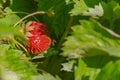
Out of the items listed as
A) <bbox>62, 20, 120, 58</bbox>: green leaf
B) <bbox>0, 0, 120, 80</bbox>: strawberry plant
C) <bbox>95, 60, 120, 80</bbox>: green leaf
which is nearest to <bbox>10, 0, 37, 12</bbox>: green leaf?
<bbox>0, 0, 120, 80</bbox>: strawberry plant

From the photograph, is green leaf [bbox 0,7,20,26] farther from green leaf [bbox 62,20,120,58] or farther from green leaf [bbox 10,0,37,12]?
green leaf [bbox 62,20,120,58]

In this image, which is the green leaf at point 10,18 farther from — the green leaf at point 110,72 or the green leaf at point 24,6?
the green leaf at point 110,72

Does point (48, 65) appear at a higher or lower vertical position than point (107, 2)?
lower

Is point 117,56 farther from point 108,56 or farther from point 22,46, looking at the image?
point 22,46

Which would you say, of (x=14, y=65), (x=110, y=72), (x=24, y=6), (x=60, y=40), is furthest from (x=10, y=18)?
(x=110, y=72)

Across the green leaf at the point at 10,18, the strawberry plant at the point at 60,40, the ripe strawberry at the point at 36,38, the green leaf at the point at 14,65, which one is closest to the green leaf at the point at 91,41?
the strawberry plant at the point at 60,40

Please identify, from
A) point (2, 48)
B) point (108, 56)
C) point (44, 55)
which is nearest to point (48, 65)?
point (44, 55)
